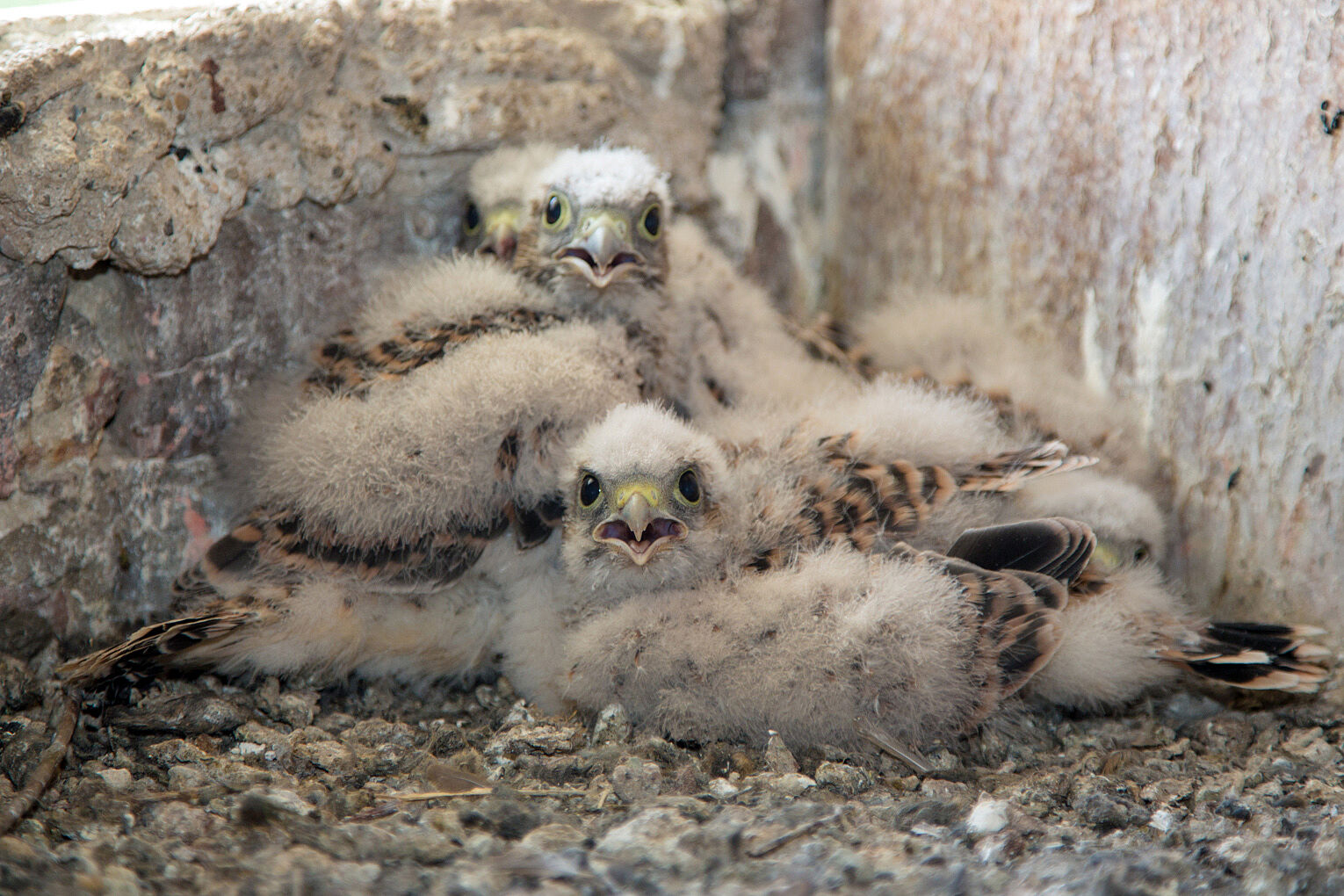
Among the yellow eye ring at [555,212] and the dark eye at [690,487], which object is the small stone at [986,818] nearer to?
the dark eye at [690,487]

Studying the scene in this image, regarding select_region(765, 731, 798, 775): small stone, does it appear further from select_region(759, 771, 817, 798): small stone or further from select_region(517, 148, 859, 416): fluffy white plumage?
select_region(517, 148, 859, 416): fluffy white plumage

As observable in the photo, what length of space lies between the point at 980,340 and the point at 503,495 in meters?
1.36

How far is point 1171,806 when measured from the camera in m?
2.08

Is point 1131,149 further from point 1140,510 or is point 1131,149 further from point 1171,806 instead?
point 1171,806

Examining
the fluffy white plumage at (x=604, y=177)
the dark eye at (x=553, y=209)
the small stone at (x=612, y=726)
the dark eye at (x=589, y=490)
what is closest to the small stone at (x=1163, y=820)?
the small stone at (x=612, y=726)

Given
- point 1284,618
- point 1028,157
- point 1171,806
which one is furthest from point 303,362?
point 1284,618

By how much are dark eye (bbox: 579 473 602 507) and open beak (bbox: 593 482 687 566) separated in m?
0.07

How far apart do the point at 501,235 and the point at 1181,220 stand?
5.47ft

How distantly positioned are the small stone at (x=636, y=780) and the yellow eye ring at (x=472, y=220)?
1.58 m

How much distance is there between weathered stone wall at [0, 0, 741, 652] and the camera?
232cm

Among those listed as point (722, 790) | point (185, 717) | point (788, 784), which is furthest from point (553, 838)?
point (185, 717)

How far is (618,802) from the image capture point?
2.01m

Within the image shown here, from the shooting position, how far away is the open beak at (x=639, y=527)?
2293 millimetres

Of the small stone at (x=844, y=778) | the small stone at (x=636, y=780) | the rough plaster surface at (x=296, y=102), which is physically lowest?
the small stone at (x=844, y=778)
